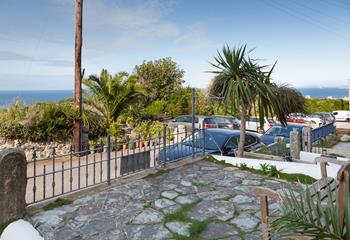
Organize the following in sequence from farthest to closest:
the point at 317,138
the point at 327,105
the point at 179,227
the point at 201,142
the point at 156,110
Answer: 1. the point at 327,105
2. the point at 156,110
3. the point at 317,138
4. the point at 201,142
5. the point at 179,227

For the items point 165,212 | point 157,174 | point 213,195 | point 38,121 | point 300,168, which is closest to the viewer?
point 165,212

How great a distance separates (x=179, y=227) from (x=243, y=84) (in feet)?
15.0

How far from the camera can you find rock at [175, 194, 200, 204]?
16.2ft

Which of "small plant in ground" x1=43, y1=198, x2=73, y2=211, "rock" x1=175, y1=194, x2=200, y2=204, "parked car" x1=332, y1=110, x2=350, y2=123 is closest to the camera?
"small plant in ground" x1=43, y1=198, x2=73, y2=211

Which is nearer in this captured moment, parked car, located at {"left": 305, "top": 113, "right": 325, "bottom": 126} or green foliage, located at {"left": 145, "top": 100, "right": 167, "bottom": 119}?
green foliage, located at {"left": 145, "top": 100, "right": 167, "bottom": 119}

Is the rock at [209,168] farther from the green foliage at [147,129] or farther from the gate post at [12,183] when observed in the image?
the green foliage at [147,129]

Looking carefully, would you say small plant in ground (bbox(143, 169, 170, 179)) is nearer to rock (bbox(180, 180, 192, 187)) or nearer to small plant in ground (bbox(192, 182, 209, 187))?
rock (bbox(180, 180, 192, 187))

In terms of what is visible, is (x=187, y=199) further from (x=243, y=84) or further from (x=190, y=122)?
(x=190, y=122)

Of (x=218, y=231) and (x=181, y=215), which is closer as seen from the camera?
(x=218, y=231)

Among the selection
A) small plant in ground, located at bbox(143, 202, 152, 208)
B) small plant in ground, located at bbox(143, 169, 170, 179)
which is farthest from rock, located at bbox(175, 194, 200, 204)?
small plant in ground, located at bbox(143, 169, 170, 179)

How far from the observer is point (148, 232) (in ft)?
12.8

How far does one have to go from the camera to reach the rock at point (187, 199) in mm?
4926

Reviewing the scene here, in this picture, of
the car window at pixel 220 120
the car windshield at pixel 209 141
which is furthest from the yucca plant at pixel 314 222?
the car window at pixel 220 120

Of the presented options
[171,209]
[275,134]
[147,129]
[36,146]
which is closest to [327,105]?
[275,134]
